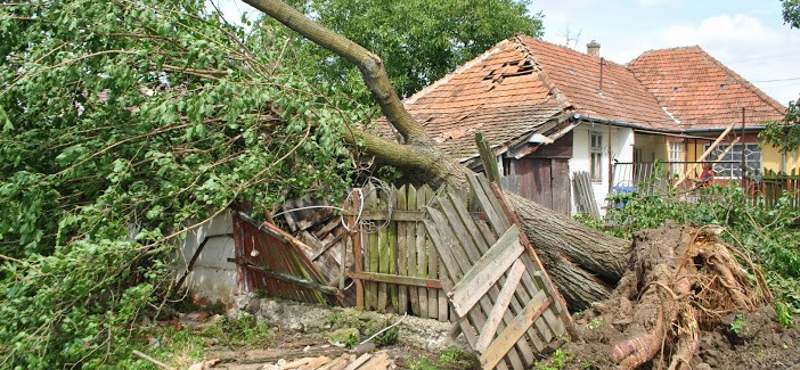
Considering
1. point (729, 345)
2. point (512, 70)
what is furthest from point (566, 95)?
point (729, 345)

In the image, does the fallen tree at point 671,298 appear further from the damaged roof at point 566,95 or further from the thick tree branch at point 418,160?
the damaged roof at point 566,95

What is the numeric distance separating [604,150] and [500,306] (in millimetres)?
10717

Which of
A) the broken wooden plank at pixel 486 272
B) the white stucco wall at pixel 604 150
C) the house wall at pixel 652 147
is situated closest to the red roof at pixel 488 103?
the white stucco wall at pixel 604 150

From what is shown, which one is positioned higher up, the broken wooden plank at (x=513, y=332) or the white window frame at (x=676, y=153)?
the white window frame at (x=676, y=153)

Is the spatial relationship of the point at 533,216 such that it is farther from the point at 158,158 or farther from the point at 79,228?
the point at 79,228

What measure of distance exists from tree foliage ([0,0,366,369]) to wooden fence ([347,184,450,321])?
0.71 metres

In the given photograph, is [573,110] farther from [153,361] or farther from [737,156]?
[737,156]

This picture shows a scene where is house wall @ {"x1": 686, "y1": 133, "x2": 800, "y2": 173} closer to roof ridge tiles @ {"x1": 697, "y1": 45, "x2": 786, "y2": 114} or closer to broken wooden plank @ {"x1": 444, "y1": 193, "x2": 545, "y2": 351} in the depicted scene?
roof ridge tiles @ {"x1": 697, "y1": 45, "x2": 786, "y2": 114}

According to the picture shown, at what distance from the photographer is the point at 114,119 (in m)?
6.12

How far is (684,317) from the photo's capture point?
4.83m

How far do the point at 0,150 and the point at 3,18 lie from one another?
1158 millimetres

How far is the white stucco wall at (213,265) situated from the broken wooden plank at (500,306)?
15.4ft

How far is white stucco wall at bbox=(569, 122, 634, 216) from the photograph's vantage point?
1318 centimetres

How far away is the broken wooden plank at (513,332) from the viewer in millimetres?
4523
